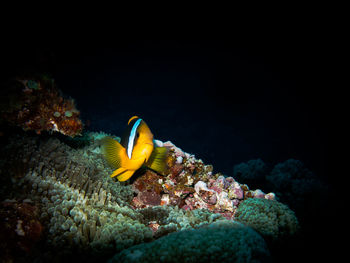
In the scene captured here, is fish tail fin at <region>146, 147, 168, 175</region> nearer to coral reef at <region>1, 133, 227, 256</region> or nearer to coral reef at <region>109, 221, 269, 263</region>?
coral reef at <region>1, 133, 227, 256</region>

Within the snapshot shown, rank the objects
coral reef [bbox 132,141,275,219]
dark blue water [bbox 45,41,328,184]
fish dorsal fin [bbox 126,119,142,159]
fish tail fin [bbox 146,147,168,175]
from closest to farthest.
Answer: fish dorsal fin [bbox 126,119,142,159] < fish tail fin [bbox 146,147,168,175] < coral reef [bbox 132,141,275,219] < dark blue water [bbox 45,41,328,184]

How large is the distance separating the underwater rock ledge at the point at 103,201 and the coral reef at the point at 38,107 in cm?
28

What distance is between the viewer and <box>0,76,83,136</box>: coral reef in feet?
7.21

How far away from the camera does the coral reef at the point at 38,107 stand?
220 centimetres

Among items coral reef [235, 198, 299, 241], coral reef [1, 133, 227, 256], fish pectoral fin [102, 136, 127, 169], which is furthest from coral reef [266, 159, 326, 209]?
fish pectoral fin [102, 136, 127, 169]

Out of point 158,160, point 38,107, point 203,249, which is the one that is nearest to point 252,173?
point 158,160

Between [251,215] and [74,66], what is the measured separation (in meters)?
41.0

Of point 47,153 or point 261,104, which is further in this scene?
point 261,104

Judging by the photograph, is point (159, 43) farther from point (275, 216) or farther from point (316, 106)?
point (275, 216)

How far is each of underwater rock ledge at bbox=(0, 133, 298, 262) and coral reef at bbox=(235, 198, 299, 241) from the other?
12 mm

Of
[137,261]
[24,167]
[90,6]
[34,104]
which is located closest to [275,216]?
[137,261]

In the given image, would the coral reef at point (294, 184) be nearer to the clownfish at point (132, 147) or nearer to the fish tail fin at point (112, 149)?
the clownfish at point (132, 147)

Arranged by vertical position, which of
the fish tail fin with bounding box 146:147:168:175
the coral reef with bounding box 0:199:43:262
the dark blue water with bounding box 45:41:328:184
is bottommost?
the coral reef with bounding box 0:199:43:262

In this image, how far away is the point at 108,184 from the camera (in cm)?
246
